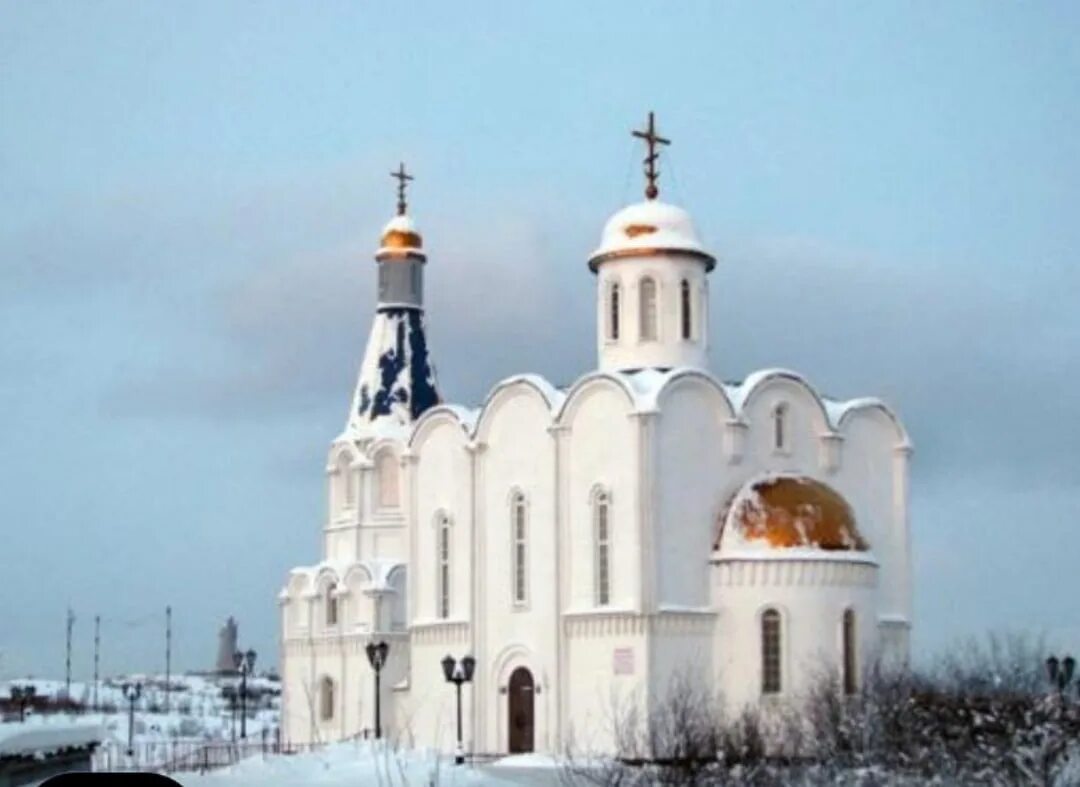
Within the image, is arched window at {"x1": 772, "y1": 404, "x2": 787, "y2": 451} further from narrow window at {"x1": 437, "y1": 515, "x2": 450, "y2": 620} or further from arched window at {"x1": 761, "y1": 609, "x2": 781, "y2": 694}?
narrow window at {"x1": 437, "y1": 515, "x2": 450, "y2": 620}

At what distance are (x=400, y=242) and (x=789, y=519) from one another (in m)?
16.0

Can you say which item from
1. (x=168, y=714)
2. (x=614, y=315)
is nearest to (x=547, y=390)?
(x=614, y=315)

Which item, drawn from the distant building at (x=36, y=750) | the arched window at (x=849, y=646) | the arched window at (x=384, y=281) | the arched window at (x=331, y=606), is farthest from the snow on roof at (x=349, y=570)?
the distant building at (x=36, y=750)

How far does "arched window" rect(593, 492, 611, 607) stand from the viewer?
1216 inches

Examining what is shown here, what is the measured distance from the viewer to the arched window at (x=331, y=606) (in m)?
41.4

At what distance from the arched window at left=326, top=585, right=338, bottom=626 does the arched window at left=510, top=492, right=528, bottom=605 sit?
9668 millimetres

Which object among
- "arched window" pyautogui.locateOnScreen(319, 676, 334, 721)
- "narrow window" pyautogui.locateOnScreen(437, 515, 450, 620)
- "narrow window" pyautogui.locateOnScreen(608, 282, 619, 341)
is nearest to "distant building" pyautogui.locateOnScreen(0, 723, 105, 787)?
"narrow window" pyautogui.locateOnScreen(437, 515, 450, 620)

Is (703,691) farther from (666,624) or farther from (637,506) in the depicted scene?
(637,506)

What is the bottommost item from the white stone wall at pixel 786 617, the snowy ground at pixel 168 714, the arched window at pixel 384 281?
the snowy ground at pixel 168 714

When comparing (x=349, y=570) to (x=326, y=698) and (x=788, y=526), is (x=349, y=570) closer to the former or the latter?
(x=326, y=698)

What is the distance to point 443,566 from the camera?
34688 mm

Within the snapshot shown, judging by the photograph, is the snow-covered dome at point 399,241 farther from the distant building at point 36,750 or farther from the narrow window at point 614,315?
the distant building at point 36,750

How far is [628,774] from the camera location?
21.2 meters

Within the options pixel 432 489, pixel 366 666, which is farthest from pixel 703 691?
pixel 366 666
